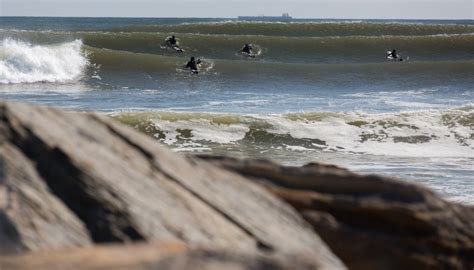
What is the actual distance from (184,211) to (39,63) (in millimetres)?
22425

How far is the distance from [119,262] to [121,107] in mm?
15081

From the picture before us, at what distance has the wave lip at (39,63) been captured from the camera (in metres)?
23.6

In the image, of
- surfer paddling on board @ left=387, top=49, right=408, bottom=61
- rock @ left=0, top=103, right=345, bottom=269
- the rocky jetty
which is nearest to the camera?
→ the rocky jetty

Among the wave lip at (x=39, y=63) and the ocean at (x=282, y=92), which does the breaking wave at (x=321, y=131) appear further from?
the wave lip at (x=39, y=63)

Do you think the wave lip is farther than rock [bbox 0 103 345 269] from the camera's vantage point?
Yes

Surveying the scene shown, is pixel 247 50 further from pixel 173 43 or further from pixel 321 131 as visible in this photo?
pixel 321 131

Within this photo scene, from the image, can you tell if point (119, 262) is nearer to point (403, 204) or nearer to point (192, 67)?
point (403, 204)

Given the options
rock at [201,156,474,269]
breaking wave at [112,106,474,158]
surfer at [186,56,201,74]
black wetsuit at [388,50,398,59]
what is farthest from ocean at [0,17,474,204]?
rock at [201,156,474,269]

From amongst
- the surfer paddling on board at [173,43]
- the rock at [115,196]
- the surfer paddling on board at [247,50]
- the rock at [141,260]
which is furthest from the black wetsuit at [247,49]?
the rock at [141,260]

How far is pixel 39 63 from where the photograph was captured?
24.8 m

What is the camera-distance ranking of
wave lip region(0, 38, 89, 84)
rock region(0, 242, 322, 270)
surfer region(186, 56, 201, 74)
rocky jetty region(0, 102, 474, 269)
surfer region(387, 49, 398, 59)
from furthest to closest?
surfer region(387, 49, 398, 59) → surfer region(186, 56, 201, 74) → wave lip region(0, 38, 89, 84) → rocky jetty region(0, 102, 474, 269) → rock region(0, 242, 322, 270)

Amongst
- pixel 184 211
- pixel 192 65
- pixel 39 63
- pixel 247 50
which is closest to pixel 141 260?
pixel 184 211

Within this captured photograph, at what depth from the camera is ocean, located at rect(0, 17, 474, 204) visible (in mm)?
13242

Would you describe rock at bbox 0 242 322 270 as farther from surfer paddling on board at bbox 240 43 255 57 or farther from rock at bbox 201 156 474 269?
surfer paddling on board at bbox 240 43 255 57
